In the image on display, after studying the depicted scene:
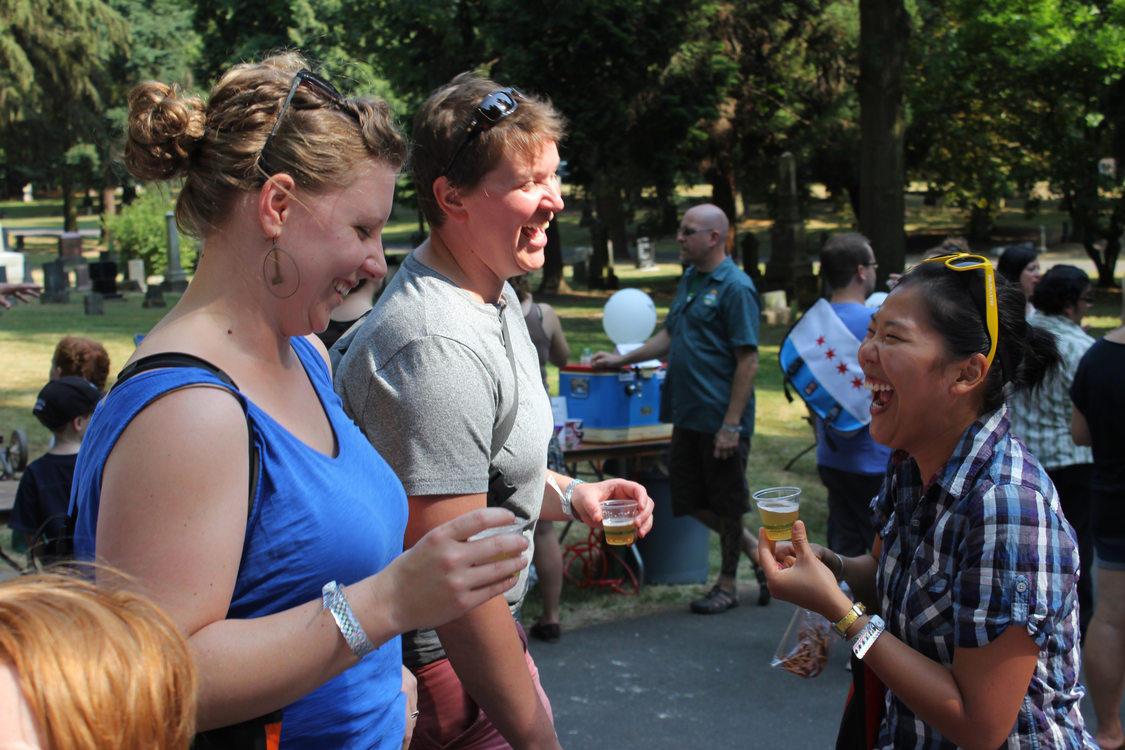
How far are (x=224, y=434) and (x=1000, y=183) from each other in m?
28.4

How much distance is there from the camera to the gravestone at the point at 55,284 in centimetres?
2420

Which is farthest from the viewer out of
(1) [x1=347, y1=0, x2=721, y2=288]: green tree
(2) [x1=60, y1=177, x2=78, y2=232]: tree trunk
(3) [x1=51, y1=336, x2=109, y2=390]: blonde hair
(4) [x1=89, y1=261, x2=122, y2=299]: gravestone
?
(2) [x1=60, y1=177, x2=78, y2=232]: tree trunk

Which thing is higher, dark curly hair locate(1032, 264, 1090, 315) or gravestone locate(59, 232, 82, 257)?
gravestone locate(59, 232, 82, 257)

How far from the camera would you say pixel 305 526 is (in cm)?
146

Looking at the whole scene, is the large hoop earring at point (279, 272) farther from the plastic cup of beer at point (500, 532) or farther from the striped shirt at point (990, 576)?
the striped shirt at point (990, 576)

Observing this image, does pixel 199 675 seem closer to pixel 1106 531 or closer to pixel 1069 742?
pixel 1069 742

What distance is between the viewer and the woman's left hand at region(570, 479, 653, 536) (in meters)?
2.46

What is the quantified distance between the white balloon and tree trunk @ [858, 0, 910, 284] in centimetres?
1053

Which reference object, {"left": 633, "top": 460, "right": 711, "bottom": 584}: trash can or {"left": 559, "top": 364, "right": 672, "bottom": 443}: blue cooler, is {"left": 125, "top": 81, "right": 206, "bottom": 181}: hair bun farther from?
{"left": 633, "top": 460, "right": 711, "bottom": 584}: trash can

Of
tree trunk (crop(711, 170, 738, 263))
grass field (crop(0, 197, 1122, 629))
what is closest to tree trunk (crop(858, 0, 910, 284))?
grass field (crop(0, 197, 1122, 629))

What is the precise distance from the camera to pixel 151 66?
147ft

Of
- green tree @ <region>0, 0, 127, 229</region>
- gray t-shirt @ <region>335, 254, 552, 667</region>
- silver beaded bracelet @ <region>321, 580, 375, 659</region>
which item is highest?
green tree @ <region>0, 0, 127, 229</region>

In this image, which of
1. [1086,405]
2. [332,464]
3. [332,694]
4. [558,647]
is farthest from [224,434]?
[558,647]

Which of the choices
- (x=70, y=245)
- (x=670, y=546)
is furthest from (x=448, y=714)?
(x=70, y=245)
